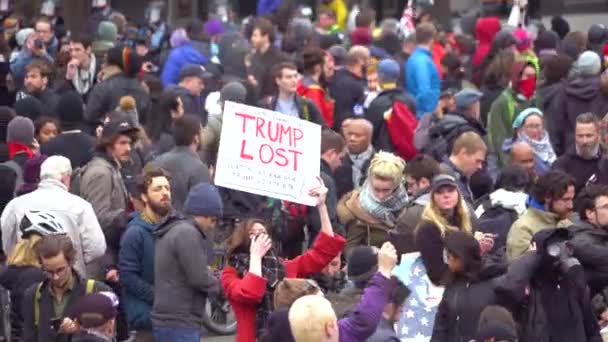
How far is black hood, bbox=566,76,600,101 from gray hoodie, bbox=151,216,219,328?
631 centimetres

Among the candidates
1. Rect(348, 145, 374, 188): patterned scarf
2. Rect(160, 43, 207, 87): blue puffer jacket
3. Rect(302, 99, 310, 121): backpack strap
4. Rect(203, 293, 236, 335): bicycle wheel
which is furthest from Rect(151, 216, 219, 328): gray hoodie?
Rect(160, 43, 207, 87): blue puffer jacket

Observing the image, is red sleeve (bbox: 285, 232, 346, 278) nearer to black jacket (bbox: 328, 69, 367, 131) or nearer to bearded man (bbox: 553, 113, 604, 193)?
bearded man (bbox: 553, 113, 604, 193)

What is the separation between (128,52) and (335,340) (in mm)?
8986

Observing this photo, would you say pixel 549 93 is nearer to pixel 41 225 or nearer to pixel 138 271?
pixel 138 271

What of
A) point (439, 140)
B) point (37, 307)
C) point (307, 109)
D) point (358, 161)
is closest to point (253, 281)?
point (37, 307)

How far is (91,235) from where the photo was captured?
1170 centimetres

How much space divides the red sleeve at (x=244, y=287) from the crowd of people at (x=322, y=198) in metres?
0.01

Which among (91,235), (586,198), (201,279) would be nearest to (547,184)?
(586,198)

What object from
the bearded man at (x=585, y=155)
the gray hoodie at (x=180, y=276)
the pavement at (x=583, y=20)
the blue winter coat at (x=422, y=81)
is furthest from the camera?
the pavement at (x=583, y=20)

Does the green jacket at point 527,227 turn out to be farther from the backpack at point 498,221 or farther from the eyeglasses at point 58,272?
the eyeglasses at point 58,272

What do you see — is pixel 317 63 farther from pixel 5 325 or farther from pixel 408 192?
pixel 5 325

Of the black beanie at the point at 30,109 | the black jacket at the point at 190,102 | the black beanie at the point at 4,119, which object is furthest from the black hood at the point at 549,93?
the black beanie at the point at 4,119

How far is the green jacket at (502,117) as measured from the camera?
1586 cm

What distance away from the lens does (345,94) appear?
17375 mm
